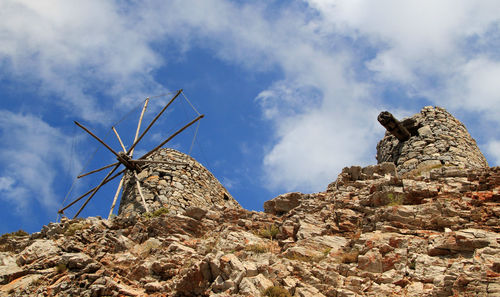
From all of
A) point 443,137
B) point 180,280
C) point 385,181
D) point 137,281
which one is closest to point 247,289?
point 180,280

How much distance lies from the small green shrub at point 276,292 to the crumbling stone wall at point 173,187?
27.2 feet

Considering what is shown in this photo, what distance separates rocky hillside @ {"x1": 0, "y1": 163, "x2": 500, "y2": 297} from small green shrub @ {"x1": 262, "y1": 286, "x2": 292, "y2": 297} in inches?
0.7

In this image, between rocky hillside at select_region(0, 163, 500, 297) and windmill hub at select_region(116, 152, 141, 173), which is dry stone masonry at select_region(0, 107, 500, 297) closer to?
rocky hillside at select_region(0, 163, 500, 297)

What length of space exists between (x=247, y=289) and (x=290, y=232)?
326cm

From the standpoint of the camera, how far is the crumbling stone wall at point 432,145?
1641 cm

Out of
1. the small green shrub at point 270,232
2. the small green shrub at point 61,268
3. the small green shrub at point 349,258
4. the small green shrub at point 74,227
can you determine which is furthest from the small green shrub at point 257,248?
the small green shrub at point 74,227

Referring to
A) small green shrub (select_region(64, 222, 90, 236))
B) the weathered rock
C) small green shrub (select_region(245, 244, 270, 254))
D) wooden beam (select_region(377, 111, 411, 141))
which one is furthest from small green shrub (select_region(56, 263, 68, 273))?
wooden beam (select_region(377, 111, 411, 141))

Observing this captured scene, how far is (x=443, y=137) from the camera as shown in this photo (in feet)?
57.6

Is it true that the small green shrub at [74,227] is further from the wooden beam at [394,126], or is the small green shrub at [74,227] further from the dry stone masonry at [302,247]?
the wooden beam at [394,126]

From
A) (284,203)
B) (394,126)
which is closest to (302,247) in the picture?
(284,203)

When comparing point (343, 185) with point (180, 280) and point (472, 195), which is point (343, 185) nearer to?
point (472, 195)

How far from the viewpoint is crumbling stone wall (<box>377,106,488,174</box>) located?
1641 centimetres

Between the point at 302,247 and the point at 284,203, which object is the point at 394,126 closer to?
the point at 284,203

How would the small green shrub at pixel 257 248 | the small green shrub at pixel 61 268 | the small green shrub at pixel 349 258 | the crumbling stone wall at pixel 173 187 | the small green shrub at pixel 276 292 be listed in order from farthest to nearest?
the crumbling stone wall at pixel 173 187 < the small green shrub at pixel 61 268 < the small green shrub at pixel 257 248 < the small green shrub at pixel 349 258 < the small green shrub at pixel 276 292
